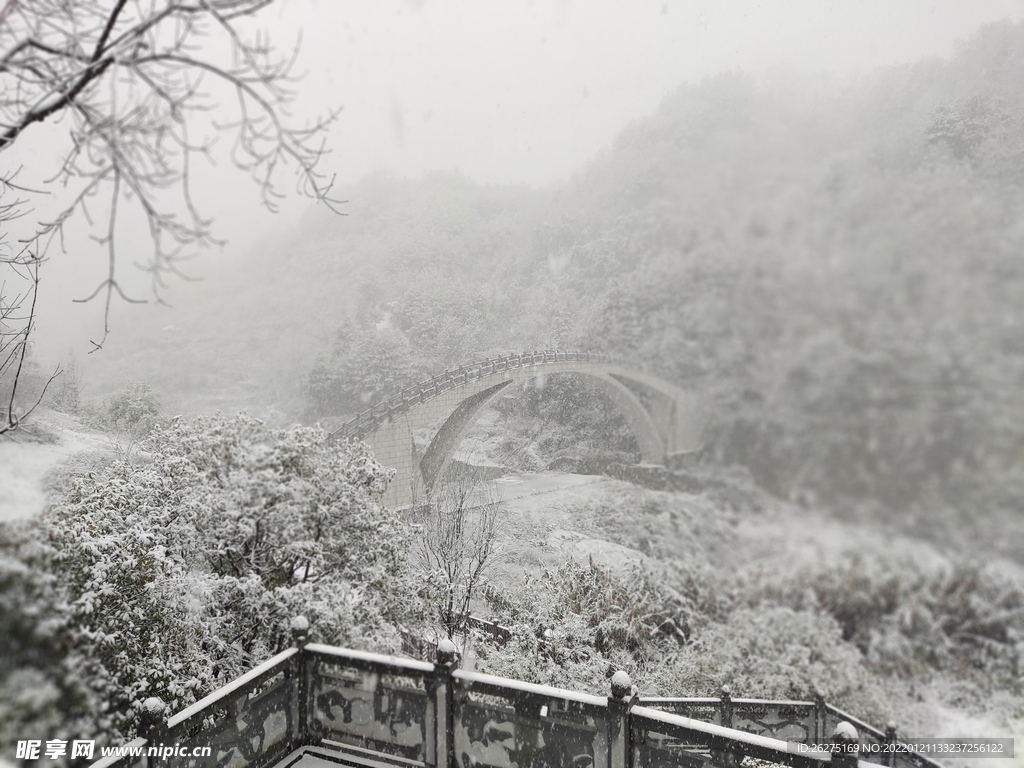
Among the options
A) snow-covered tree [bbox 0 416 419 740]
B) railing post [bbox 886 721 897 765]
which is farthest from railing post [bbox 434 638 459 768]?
railing post [bbox 886 721 897 765]

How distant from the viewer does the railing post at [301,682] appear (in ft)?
9.37

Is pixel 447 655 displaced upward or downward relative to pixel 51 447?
downward

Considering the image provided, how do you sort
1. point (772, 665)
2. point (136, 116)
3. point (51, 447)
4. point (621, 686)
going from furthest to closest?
1. point (772, 665)
2. point (51, 447)
3. point (621, 686)
4. point (136, 116)

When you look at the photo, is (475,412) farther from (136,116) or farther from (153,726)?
(136,116)

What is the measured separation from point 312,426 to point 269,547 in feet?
2.82

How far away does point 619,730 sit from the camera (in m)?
2.34

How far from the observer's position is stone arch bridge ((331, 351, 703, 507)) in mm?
4230

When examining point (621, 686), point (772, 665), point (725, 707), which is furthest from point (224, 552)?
point (772, 665)

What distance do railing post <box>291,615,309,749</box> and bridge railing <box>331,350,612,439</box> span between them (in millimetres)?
1712

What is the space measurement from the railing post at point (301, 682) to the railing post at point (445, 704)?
690 millimetres

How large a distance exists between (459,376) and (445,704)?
7.66ft

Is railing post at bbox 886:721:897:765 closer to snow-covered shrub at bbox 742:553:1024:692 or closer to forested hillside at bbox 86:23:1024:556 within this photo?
snow-covered shrub at bbox 742:553:1024:692

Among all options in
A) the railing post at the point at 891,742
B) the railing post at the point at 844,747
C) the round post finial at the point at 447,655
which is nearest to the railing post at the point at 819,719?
the railing post at the point at 891,742

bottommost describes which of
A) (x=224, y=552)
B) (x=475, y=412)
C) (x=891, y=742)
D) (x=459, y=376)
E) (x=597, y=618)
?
(x=891, y=742)
